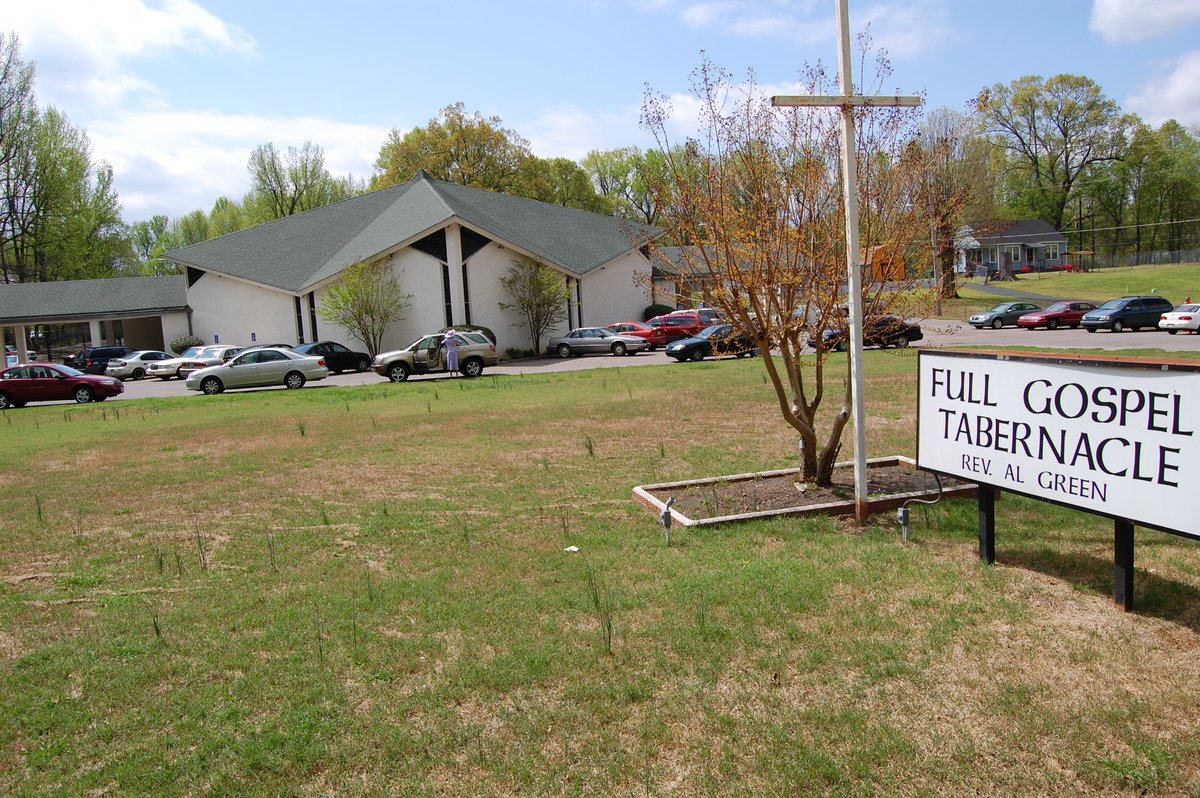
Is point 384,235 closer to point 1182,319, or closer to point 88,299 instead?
point 88,299

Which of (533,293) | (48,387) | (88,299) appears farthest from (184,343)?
(533,293)

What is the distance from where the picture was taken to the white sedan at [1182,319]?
3362 centimetres

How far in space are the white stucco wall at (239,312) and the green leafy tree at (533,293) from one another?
37.3 ft

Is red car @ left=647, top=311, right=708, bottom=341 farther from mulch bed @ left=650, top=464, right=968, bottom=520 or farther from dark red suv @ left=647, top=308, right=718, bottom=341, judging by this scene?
mulch bed @ left=650, top=464, right=968, bottom=520

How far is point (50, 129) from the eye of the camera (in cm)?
6353

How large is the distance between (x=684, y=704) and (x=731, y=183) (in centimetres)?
594

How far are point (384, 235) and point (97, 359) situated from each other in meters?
15.7

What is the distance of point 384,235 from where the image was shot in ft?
141

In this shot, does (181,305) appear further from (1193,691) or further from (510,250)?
(1193,691)

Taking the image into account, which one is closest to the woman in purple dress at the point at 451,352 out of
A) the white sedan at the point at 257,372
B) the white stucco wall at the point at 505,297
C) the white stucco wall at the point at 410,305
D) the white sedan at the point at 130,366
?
the white sedan at the point at 257,372

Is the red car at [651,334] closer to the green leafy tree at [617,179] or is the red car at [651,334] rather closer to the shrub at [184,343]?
the shrub at [184,343]

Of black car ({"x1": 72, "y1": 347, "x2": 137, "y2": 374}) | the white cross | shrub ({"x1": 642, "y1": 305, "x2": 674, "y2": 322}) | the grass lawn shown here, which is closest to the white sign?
the white cross

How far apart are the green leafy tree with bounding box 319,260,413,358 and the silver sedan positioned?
8452 millimetres

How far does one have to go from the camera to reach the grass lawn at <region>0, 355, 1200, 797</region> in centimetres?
392
